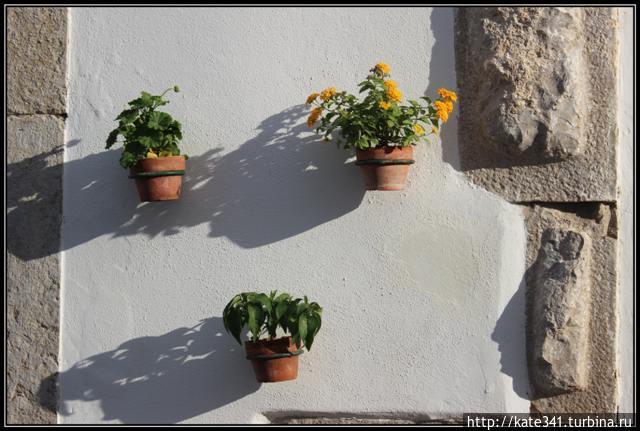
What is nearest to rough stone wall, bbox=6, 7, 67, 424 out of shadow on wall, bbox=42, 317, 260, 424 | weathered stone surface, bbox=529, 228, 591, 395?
shadow on wall, bbox=42, 317, 260, 424

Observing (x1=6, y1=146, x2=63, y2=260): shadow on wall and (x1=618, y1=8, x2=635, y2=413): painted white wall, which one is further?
(x1=6, y1=146, x2=63, y2=260): shadow on wall

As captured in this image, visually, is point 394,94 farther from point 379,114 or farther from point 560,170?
point 560,170

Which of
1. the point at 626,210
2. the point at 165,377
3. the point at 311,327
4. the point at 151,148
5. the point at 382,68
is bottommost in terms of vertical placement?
the point at 165,377

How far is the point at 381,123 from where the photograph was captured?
3.51 m

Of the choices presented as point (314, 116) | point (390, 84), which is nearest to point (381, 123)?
point (390, 84)

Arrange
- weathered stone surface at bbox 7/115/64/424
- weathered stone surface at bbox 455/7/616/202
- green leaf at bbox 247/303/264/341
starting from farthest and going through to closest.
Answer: weathered stone surface at bbox 7/115/64/424 < weathered stone surface at bbox 455/7/616/202 < green leaf at bbox 247/303/264/341

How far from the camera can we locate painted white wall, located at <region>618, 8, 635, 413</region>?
352 centimetres

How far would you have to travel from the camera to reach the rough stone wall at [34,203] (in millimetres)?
3805

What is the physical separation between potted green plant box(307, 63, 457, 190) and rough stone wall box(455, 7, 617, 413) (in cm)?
28

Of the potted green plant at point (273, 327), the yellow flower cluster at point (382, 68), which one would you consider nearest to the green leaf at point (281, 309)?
the potted green plant at point (273, 327)

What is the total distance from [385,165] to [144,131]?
107 cm

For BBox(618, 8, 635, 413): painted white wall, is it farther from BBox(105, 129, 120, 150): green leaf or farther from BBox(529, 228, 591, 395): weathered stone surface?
BBox(105, 129, 120, 150): green leaf

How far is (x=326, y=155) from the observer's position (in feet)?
12.2

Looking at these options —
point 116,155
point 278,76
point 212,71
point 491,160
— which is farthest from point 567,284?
point 116,155
